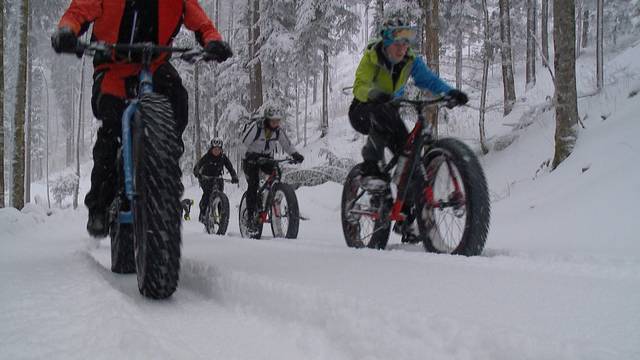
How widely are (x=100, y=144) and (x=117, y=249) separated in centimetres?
70

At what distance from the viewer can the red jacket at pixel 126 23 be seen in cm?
291

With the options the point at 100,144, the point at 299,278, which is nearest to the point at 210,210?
the point at 100,144

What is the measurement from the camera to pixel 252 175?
8.00m

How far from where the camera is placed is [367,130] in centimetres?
458

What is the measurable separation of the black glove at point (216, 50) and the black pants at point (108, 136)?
30 cm

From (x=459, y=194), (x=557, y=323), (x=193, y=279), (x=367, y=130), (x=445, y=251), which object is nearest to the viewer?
(x=557, y=323)

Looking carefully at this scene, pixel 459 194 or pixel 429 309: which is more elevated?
pixel 459 194

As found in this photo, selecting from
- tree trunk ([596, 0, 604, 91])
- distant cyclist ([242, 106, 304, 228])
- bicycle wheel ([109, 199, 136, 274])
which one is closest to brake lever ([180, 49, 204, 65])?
bicycle wheel ([109, 199, 136, 274])

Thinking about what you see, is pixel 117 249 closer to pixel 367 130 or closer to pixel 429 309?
pixel 429 309

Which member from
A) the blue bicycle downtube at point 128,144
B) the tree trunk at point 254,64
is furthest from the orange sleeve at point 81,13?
the tree trunk at point 254,64

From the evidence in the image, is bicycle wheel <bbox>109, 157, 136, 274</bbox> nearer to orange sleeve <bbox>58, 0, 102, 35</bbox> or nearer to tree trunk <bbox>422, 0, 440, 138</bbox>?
orange sleeve <bbox>58, 0, 102, 35</bbox>

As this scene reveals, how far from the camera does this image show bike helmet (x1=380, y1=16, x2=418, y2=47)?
429 centimetres

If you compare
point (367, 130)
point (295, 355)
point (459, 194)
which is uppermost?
point (367, 130)

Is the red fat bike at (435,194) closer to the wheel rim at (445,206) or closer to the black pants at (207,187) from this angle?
the wheel rim at (445,206)
